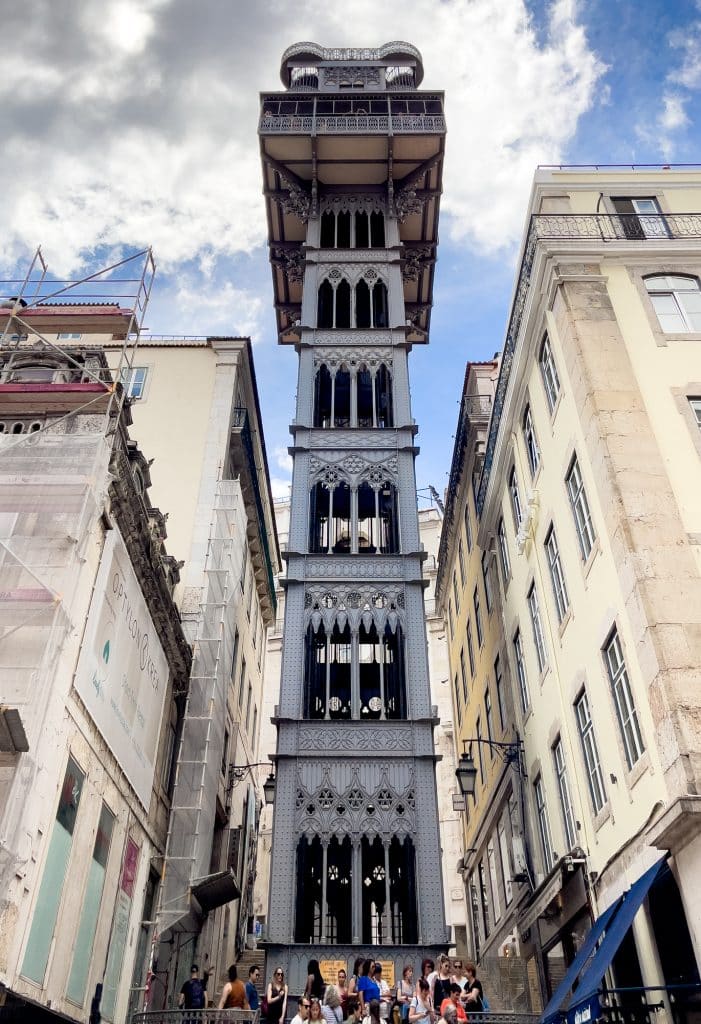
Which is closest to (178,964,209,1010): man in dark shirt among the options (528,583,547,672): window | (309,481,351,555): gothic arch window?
(528,583,547,672): window

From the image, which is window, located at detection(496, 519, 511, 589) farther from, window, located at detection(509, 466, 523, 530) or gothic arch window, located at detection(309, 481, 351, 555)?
gothic arch window, located at detection(309, 481, 351, 555)

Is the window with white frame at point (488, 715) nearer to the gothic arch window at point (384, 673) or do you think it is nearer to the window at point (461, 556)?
the gothic arch window at point (384, 673)

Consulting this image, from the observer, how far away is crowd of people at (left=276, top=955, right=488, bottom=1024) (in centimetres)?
1380

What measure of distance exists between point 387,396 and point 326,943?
18.5 meters

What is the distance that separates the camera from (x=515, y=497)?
26.1 m

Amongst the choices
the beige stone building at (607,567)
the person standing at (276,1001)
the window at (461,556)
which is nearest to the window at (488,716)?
the beige stone building at (607,567)

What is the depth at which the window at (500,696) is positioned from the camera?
27594 millimetres

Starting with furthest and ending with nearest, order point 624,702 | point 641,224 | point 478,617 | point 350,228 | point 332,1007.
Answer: point 350,228
point 478,617
point 641,224
point 624,702
point 332,1007

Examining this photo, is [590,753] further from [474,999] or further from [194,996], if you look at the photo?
[194,996]

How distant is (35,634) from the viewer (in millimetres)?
16188

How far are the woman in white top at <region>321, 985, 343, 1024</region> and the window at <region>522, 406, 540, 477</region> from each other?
13203 millimetres

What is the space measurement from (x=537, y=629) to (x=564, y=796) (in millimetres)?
4530

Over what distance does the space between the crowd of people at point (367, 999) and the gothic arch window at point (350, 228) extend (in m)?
30.0

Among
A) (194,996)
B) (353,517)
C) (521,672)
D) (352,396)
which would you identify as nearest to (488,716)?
(521,672)
